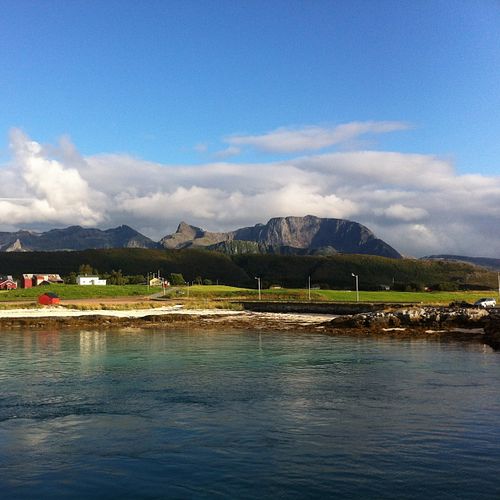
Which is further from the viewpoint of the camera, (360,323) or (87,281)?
(87,281)

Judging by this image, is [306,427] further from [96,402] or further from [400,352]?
[400,352]

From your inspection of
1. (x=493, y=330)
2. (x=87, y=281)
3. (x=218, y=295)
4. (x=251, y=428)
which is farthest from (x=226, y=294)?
(x=251, y=428)

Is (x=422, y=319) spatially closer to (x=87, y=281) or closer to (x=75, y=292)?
(x=75, y=292)

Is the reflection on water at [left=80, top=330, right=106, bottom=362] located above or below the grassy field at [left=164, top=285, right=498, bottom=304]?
below

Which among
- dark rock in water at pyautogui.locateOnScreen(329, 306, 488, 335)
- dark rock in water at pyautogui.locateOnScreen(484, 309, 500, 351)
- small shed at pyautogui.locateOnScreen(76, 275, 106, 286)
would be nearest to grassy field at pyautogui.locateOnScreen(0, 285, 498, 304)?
small shed at pyautogui.locateOnScreen(76, 275, 106, 286)

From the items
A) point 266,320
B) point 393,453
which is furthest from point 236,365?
point 266,320

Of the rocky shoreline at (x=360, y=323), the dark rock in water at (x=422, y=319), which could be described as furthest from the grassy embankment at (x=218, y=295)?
the dark rock in water at (x=422, y=319)

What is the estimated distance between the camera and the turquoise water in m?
15.1

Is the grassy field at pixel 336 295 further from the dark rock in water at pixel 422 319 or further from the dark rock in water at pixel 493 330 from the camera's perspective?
the dark rock in water at pixel 493 330

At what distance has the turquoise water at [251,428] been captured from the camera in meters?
15.1

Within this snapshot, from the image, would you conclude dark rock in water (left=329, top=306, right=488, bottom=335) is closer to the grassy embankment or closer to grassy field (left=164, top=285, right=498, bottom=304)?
grassy field (left=164, top=285, right=498, bottom=304)

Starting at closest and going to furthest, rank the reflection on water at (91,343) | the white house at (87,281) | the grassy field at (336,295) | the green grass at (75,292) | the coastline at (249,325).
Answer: the reflection on water at (91,343) → the coastline at (249,325) → the grassy field at (336,295) → the green grass at (75,292) → the white house at (87,281)

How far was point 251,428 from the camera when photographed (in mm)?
20422

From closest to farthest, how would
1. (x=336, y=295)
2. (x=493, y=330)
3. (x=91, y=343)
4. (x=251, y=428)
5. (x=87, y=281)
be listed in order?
(x=251, y=428) → (x=91, y=343) → (x=493, y=330) → (x=336, y=295) → (x=87, y=281)
